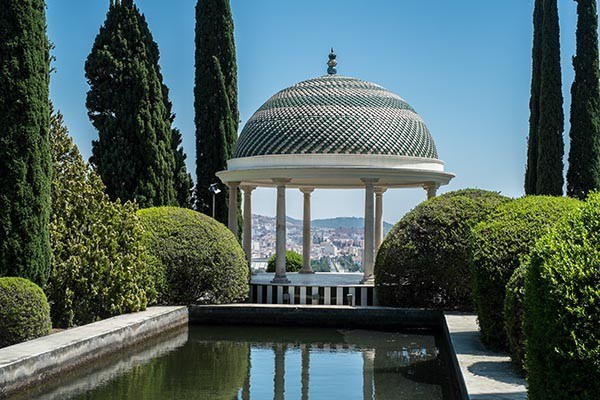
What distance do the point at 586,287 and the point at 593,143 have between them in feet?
72.4

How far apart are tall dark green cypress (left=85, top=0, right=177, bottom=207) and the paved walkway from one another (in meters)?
13.0

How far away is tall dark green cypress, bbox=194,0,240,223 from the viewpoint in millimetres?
31406

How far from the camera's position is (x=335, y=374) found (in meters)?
14.2

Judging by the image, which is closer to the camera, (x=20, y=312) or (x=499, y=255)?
(x=499, y=255)

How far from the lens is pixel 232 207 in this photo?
2889 cm

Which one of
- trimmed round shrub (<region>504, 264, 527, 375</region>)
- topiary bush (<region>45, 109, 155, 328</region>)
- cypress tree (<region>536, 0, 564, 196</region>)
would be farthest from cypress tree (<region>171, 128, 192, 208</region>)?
trimmed round shrub (<region>504, 264, 527, 375</region>)

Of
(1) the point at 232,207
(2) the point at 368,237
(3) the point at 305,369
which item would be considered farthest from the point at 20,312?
(1) the point at 232,207

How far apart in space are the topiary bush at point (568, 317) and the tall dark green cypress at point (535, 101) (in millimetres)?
24092

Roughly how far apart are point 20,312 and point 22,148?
322 cm

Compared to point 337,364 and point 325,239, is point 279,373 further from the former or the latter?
point 325,239

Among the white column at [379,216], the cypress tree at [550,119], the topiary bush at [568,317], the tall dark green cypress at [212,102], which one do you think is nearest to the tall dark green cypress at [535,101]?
the cypress tree at [550,119]

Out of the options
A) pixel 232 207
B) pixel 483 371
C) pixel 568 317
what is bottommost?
pixel 483 371

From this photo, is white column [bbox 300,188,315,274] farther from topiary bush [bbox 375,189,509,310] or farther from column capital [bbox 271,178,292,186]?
topiary bush [bbox 375,189,509,310]

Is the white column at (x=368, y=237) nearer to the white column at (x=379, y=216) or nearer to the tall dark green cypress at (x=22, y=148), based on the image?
the white column at (x=379, y=216)
